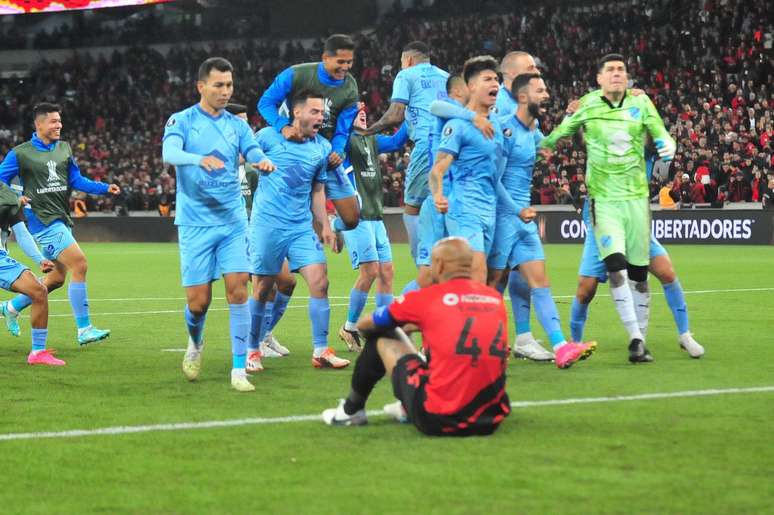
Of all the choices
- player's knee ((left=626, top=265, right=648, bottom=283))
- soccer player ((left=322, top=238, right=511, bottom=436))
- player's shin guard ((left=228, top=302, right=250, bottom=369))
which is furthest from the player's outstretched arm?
soccer player ((left=322, top=238, right=511, bottom=436))

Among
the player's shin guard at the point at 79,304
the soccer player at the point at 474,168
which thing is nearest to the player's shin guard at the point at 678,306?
the soccer player at the point at 474,168

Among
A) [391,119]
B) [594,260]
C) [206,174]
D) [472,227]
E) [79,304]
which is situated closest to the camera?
[206,174]

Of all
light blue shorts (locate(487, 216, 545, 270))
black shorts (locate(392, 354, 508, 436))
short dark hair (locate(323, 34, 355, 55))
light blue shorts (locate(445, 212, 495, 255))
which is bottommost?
black shorts (locate(392, 354, 508, 436))

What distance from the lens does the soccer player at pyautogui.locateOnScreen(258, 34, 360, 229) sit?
408 inches

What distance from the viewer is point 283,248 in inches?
391

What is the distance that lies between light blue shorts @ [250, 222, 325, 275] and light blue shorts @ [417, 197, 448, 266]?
81 centimetres

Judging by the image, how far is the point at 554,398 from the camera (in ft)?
26.2

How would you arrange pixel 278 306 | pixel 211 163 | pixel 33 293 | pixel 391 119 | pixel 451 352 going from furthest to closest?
pixel 391 119, pixel 278 306, pixel 33 293, pixel 211 163, pixel 451 352

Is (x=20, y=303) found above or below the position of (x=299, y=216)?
below

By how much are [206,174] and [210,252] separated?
0.54 m

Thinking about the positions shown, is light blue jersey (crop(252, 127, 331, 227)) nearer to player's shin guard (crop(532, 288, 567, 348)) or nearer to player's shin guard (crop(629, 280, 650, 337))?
player's shin guard (crop(532, 288, 567, 348))

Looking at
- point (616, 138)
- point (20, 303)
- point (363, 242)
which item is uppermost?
point (616, 138)

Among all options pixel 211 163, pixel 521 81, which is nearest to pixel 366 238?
pixel 521 81

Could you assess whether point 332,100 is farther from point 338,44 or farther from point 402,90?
point 402,90
